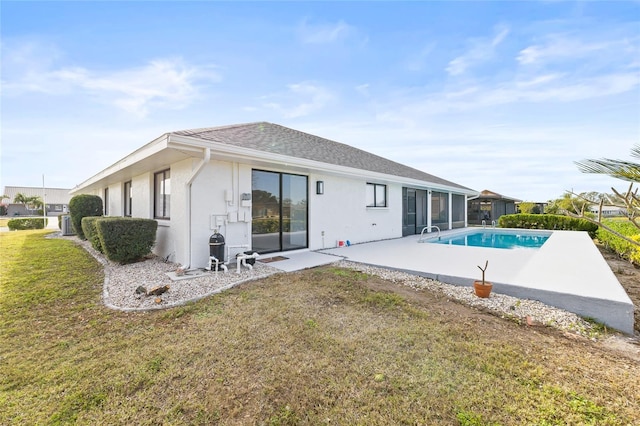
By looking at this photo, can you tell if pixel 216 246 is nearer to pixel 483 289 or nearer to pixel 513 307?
pixel 483 289

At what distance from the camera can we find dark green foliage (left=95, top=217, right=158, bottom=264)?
6973mm

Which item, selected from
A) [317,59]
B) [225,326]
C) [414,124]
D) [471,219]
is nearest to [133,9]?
[317,59]

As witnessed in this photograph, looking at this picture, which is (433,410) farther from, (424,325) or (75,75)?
(75,75)

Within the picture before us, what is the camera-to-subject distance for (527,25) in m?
6.63

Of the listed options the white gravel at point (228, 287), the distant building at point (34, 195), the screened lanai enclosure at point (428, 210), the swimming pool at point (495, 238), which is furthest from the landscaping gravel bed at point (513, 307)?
Result: the distant building at point (34, 195)

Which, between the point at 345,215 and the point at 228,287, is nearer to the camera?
the point at 228,287

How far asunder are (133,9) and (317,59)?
5.79 metres

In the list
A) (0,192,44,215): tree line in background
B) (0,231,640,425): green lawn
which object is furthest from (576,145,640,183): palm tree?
(0,192,44,215): tree line in background

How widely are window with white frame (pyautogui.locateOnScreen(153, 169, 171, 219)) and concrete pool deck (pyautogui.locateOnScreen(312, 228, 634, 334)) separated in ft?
13.5

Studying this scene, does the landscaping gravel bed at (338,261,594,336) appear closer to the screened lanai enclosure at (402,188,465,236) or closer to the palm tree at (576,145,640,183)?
the palm tree at (576,145,640,183)

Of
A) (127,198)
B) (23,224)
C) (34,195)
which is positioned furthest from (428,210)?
(34,195)

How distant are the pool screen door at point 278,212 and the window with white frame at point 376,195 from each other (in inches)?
151

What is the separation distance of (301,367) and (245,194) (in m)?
5.44

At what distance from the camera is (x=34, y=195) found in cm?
5075
